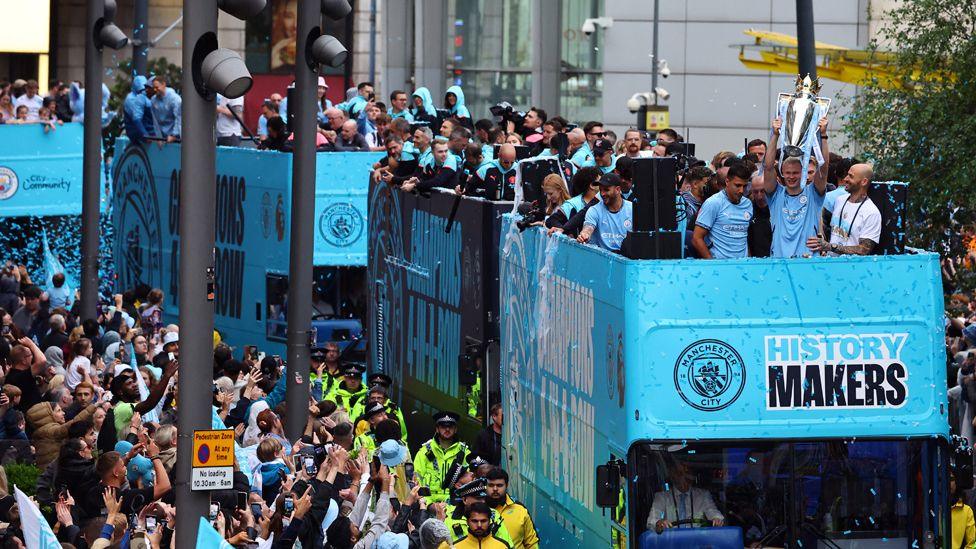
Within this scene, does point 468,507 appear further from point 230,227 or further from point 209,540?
point 230,227

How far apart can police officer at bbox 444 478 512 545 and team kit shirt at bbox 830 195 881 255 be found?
119 inches

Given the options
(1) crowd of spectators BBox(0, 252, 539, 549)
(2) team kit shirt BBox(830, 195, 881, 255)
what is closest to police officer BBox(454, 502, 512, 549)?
(1) crowd of spectators BBox(0, 252, 539, 549)

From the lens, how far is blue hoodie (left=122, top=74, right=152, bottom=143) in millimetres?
27875

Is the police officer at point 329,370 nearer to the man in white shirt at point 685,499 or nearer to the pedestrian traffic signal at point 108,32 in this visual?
the pedestrian traffic signal at point 108,32

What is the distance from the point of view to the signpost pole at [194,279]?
11.8 m

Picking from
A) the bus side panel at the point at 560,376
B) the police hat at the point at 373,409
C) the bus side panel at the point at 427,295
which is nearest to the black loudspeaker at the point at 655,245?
the bus side panel at the point at 560,376

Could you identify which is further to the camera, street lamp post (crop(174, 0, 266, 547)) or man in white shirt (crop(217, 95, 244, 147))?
man in white shirt (crop(217, 95, 244, 147))

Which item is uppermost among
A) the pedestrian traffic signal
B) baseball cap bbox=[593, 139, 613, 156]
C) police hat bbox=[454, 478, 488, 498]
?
the pedestrian traffic signal

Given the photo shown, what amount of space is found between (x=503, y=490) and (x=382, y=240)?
852 centimetres

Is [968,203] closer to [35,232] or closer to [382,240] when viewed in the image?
[382,240]

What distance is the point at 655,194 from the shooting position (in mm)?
12383

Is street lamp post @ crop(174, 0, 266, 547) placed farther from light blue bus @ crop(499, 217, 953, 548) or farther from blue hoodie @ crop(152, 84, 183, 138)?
blue hoodie @ crop(152, 84, 183, 138)

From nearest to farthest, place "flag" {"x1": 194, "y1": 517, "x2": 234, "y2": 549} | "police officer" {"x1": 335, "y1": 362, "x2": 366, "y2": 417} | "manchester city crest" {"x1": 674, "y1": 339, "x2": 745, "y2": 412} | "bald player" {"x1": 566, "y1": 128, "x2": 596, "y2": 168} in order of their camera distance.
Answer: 1. "flag" {"x1": 194, "y1": 517, "x2": 234, "y2": 549}
2. "manchester city crest" {"x1": 674, "y1": 339, "x2": 745, "y2": 412}
3. "bald player" {"x1": 566, "y1": 128, "x2": 596, "y2": 168}
4. "police officer" {"x1": 335, "y1": 362, "x2": 366, "y2": 417}

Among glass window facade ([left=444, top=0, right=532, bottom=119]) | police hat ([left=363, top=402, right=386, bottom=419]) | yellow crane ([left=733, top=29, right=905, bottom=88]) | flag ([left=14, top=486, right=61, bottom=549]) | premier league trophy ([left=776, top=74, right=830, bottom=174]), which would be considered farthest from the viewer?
glass window facade ([left=444, top=0, right=532, bottom=119])
